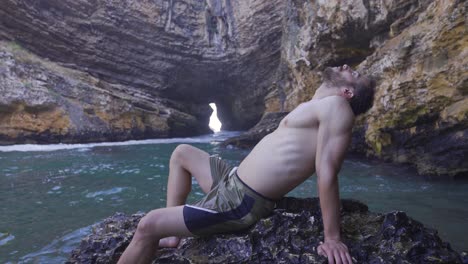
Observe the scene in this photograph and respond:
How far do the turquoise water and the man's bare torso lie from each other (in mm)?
1904

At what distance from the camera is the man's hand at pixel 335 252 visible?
1.67 metres

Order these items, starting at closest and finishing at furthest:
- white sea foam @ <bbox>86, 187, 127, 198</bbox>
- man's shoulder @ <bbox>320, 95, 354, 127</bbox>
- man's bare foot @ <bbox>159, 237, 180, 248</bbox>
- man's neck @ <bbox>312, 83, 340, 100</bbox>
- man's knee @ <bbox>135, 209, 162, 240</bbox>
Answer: man's shoulder @ <bbox>320, 95, 354, 127</bbox> < man's knee @ <bbox>135, 209, 162, 240</bbox> < man's neck @ <bbox>312, 83, 340, 100</bbox> < man's bare foot @ <bbox>159, 237, 180, 248</bbox> < white sea foam @ <bbox>86, 187, 127, 198</bbox>

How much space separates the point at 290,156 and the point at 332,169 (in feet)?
0.92

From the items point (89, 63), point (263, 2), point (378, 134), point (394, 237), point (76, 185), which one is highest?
point (263, 2)

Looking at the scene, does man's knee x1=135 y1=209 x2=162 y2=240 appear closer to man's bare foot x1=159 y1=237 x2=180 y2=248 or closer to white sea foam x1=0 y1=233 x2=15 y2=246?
man's bare foot x1=159 y1=237 x2=180 y2=248

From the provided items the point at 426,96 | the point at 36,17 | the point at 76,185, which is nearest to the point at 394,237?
the point at 426,96

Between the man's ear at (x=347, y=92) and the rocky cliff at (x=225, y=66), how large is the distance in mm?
3982

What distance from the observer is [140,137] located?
17.0 metres

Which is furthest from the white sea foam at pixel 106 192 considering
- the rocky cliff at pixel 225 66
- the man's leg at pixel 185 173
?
Answer: the rocky cliff at pixel 225 66

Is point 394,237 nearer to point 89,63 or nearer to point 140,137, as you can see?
point 140,137

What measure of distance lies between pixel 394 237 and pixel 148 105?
17.1 m

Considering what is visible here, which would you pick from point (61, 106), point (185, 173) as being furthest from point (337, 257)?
point (61, 106)

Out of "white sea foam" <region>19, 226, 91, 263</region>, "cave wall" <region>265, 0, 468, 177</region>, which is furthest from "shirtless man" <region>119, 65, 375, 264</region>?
"cave wall" <region>265, 0, 468, 177</region>

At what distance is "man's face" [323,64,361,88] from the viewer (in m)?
2.11
